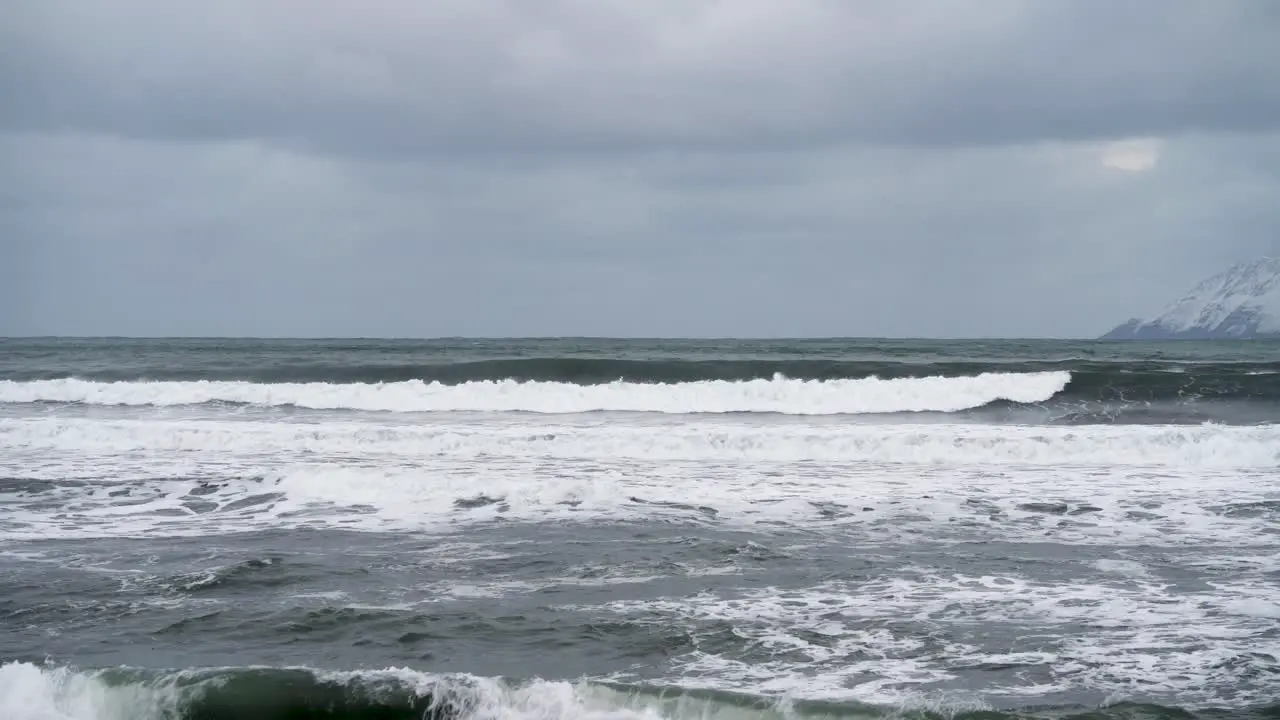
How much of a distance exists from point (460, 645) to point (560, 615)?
84 cm

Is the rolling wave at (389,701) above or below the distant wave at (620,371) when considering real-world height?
below

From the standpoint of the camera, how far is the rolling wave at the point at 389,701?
506 cm

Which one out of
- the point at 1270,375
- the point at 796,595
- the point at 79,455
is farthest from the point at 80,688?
the point at 1270,375

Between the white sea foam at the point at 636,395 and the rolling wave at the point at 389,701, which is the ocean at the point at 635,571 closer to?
the rolling wave at the point at 389,701

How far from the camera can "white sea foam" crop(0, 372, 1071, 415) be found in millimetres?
23219

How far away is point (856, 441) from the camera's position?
51.7ft

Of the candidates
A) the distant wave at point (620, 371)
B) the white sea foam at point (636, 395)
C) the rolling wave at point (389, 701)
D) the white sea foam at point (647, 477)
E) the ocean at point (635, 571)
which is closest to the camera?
the rolling wave at point (389, 701)

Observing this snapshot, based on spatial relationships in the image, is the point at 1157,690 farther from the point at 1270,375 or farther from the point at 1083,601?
the point at 1270,375

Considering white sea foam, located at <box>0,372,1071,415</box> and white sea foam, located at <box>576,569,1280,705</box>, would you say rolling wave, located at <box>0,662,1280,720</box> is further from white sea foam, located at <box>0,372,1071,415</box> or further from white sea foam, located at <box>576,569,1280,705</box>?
white sea foam, located at <box>0,372,1071,415</box>

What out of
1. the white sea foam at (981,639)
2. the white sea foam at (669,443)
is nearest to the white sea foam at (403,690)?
the white sea foam at (981,639)

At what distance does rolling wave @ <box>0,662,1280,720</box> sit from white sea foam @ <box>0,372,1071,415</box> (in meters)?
17.0

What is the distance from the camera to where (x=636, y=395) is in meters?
24.1

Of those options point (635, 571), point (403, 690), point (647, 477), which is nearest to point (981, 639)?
point (635, 571)

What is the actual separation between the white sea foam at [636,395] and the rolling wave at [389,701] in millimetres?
16993
